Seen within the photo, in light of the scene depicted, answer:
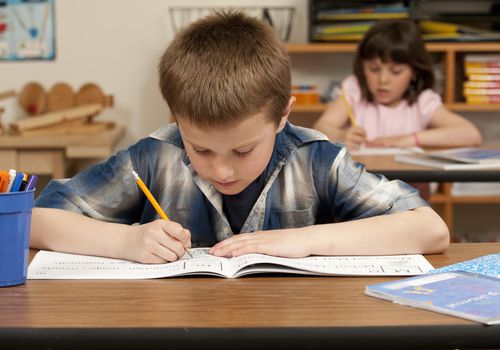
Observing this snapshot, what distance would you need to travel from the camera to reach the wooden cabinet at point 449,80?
155 inches

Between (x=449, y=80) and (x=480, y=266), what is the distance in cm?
286

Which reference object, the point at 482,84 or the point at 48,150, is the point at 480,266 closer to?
the point at 48,150

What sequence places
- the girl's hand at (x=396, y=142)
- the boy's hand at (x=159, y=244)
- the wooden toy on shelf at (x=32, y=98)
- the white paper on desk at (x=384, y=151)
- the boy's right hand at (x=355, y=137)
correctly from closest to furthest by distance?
the boy's hand at (x=159, y=244) → the white paper on desk at (x=384, y=151) → the boy's right hand at (x=355, y=137) → the girl's hand at (x=396, y=142) → the wooden toy on shelf at (x=32, y=98)

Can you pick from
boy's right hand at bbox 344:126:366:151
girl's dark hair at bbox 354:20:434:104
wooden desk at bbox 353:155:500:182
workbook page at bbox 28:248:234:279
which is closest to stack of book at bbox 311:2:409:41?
girl's dark hair at bbox 354:20:434:104

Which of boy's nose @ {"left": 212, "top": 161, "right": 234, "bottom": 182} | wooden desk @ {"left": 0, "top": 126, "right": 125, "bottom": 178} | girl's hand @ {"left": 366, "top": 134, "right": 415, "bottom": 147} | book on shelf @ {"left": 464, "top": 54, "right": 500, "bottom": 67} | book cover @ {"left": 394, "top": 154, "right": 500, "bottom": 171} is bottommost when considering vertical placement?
wooden desk @ {"left": 0, "top": 126, "right": 125, "bottom": 178}

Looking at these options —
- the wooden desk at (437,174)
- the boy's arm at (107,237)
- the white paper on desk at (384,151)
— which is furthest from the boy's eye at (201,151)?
the white paper on desk at (384,151)

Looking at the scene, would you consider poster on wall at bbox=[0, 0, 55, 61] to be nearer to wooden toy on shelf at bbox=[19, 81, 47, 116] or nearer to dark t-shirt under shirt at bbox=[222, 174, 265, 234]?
wooden toy on shelf at bbox=[19, 81, 47, 116]

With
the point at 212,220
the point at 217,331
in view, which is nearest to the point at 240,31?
the point at 212,220

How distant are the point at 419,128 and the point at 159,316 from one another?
100 inches

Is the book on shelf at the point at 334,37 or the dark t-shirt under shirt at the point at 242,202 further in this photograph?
the book on shelf at the point at 334,37

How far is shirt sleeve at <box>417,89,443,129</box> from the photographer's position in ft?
11.2

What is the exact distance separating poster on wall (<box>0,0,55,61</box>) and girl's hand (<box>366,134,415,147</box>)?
6.08ft

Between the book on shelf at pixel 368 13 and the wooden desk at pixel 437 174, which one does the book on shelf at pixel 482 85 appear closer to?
the book on shelf at pixel 368 13

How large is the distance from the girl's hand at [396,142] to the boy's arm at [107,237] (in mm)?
1757
